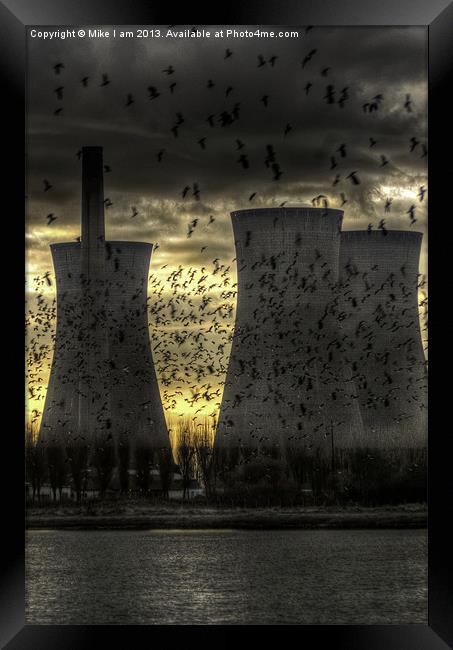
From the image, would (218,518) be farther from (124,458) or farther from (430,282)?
(430,282)

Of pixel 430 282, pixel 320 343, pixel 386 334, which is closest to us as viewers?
pixel 430 282

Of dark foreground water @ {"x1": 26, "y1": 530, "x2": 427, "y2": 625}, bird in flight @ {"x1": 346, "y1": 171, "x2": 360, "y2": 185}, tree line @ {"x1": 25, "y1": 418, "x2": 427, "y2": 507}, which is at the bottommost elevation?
dark foreground water @ {"x1": 26, "y1": 530, "x2": 427, "y2": 625}

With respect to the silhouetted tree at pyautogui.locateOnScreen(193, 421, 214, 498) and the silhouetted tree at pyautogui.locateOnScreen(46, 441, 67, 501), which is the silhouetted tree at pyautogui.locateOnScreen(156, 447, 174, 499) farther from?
the silhouetted tree at pyautogui.locateOnScreen(46, 441, 67, 501)

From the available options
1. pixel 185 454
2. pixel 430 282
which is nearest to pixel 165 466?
pixel 185 454

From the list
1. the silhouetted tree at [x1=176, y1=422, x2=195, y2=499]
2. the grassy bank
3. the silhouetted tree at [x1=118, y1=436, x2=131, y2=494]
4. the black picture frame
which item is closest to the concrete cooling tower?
the silhouetted tree at [x1=118, y1=436, x2=131, y2=494]

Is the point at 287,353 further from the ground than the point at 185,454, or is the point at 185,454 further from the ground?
the point at 287,353

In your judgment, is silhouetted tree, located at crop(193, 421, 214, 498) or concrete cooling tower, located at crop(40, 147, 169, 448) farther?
silhouetted tree, located at crop(193, 421, 214, 498)

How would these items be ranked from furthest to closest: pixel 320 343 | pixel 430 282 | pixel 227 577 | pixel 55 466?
pixel 320 343 < pixel 55 466 < pixel 227 577 < pixel 430 282
